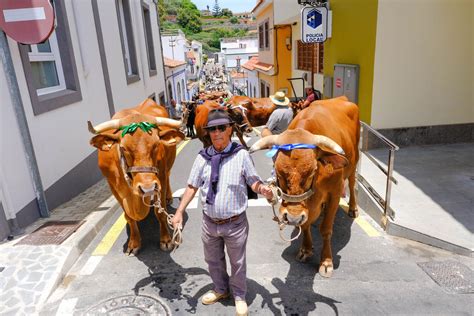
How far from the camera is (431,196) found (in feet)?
17.3

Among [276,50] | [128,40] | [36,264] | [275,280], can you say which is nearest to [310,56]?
[276,50]

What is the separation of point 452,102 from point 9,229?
860 centimetres

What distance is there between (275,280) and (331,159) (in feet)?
5.14

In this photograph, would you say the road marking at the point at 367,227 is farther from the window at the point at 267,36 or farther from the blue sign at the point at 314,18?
the window at the point at 267,36

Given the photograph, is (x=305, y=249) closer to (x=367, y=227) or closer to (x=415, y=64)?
(x=367, y=227)

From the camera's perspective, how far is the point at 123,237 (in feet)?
16.7

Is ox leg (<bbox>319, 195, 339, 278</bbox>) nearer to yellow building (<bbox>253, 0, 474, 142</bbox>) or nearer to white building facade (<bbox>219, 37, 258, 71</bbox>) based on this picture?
yellow building (<bbox>253, 0, 474, 142</bbox>)

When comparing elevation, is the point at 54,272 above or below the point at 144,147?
below

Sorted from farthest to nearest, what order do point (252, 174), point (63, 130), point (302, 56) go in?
point (302, 56) < point (63, 130) < point (252, 174)

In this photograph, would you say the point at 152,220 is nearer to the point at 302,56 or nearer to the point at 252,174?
the point at 252,174

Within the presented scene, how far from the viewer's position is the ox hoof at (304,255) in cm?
434

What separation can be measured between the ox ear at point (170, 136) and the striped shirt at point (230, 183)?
873 millimetres

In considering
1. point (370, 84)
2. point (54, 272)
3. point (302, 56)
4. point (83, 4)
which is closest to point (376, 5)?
point (370, 84)

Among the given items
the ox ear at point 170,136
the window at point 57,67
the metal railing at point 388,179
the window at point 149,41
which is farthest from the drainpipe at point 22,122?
the window at point 149,41
